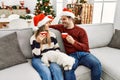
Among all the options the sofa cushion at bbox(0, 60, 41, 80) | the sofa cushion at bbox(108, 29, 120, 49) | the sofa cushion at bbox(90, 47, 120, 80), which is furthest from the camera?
the sofa cushion at bbox(108, 29, 120, 49)

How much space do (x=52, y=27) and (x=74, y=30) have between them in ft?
1.10

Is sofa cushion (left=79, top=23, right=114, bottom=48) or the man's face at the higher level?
the man's face

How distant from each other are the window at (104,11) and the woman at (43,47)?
192cm

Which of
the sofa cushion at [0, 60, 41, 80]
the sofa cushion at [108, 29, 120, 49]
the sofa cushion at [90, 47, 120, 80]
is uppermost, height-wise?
the sofa cushion at [108, 29, 120, 49]

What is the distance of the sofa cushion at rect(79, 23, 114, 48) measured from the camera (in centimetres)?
243

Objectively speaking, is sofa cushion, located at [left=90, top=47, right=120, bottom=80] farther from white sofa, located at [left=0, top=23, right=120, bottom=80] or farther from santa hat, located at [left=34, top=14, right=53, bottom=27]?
santa hat, located at [left=34, top=14, right=53, bottom=27]

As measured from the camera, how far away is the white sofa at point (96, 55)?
5.21ft

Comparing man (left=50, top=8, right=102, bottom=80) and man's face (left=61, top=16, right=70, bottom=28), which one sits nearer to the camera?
man (left=50, top=8, right=102, bottom=80)

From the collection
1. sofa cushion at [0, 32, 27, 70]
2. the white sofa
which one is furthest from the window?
sofa cushion at [0, 32, 27, 70]

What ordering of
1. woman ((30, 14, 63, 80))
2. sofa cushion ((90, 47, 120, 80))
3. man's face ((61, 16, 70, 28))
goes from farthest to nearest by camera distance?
man's face ((61, 16, 70, 28)) → sofa cushion ((90, 47, 120, 80)) → woman ((30, 14, 63, 80))

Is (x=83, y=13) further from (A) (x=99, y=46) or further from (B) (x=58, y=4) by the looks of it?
(B) (x=58, y=4)

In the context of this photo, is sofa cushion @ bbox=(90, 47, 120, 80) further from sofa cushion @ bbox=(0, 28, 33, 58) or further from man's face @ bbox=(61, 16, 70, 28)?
sofa cushion @ bbox=(0, 28, 33, 58)

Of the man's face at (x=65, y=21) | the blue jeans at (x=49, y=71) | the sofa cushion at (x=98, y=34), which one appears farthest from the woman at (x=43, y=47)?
the sofa cushion at (x=98, y=34)

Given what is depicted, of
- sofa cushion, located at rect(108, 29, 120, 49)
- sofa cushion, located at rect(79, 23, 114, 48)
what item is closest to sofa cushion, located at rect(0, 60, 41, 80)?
sofa cushion, located at rect(79, 23, 114, 48)
